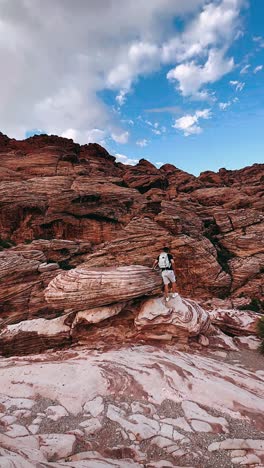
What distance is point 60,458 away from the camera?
5.78m

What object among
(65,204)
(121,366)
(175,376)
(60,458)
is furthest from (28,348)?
(65,204)

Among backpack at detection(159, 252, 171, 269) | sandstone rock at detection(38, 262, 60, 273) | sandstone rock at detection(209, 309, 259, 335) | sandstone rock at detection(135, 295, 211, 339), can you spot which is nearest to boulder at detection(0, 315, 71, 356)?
sandstone rock at detection(135, 295, 211, 339)

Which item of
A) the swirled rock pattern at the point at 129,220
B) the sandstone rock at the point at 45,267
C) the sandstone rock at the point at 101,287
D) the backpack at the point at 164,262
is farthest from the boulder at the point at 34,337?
the swirled rock pattern at the point at 129,220

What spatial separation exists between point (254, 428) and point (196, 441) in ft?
6.44

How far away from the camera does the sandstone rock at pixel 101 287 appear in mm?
14766

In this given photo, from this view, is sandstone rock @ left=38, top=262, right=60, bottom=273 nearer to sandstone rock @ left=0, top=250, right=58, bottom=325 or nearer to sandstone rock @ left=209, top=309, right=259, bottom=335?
sandstone rock @ left=0, top=250, right=58, bottom=325

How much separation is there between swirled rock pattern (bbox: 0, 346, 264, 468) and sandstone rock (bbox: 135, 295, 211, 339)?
322 cm

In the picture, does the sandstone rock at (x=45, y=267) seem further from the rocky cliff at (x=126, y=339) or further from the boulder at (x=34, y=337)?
the boulder at (x=34, y=337)

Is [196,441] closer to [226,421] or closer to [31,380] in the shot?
[226,421]

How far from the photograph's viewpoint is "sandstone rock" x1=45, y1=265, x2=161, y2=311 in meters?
14.8

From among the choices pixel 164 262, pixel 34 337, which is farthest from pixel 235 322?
pixel 34 337

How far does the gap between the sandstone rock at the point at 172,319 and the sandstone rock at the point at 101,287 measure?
1081mm

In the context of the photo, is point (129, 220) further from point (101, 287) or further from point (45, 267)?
point (101, 287)

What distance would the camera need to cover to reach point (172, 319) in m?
14.5
